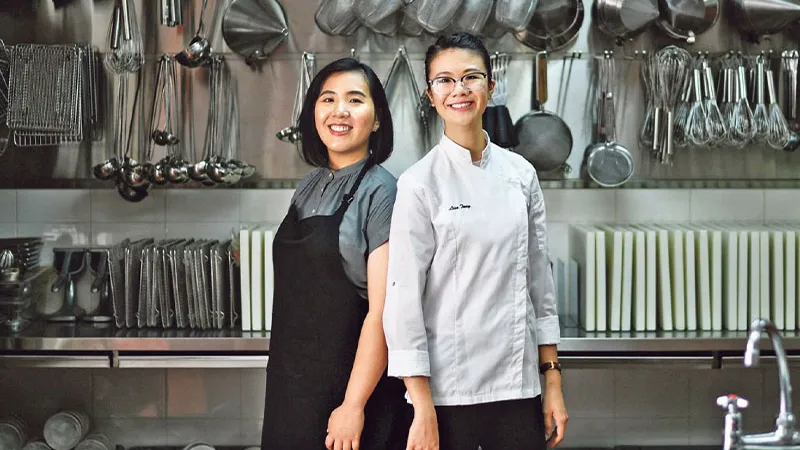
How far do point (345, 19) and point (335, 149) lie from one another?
0.96 metres

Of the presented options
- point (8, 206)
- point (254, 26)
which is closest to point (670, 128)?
point (254, 26)

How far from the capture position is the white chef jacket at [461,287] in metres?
1.73

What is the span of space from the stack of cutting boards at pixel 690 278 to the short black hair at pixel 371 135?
905 mm

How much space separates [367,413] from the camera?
1.88 meters

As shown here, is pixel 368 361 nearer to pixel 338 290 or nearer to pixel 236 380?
pixel 338 290

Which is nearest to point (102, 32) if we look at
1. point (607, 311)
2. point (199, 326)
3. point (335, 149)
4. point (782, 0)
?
point (199, 326)

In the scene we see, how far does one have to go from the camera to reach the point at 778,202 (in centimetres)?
300

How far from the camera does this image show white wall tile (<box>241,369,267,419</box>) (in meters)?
3.04

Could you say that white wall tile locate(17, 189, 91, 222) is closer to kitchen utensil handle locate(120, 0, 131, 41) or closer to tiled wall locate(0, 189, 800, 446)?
tiled wall locate(0, 189, 800, 446)

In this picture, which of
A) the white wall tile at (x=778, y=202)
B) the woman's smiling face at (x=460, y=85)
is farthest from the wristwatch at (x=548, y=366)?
the white wall tile at (x=778, y=202)

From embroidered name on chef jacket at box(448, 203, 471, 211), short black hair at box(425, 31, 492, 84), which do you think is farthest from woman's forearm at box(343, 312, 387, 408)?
short black hair at box(425, 31, 492, 84)

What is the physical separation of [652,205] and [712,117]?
349mm

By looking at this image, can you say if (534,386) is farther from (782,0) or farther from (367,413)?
(782,0)

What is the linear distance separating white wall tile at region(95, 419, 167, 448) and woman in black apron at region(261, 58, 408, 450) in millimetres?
1172
